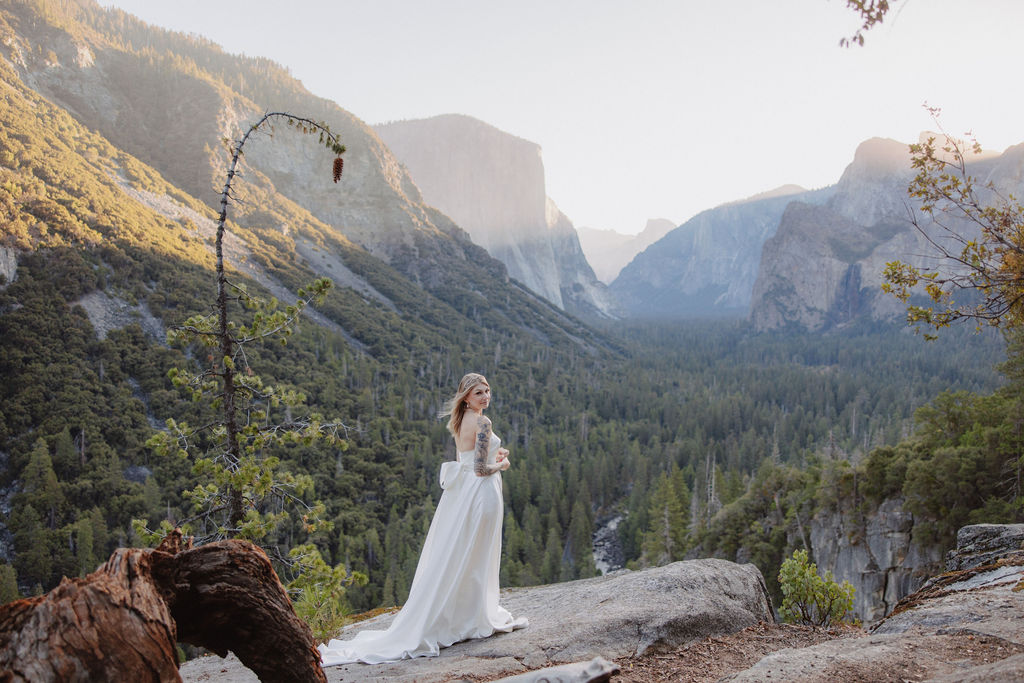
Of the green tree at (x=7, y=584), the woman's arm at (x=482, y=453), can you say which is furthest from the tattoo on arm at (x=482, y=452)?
the green tree at (x=7, y=584)

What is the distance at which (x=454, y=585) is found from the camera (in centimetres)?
643

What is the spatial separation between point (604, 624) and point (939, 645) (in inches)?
119

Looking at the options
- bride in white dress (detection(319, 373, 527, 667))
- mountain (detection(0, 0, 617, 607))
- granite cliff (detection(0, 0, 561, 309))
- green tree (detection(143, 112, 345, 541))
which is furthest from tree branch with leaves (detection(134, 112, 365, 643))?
granite cliff (detection(0, 0, 561, 309))

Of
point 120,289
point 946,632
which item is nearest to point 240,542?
point 946,632

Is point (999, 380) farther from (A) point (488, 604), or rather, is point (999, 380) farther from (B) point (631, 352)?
(A) point (488, 604)

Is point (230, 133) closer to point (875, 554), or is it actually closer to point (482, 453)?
point (875, 554)

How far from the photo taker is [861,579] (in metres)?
30.1

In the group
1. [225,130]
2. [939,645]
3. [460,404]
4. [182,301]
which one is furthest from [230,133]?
[939,645]

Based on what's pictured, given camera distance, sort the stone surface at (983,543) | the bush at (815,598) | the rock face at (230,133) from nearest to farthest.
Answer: the stone surface at (983,543), the bush at (815,598), the rock face at (230,133)

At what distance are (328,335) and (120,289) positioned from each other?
30706 mm

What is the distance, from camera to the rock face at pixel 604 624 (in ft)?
18.3

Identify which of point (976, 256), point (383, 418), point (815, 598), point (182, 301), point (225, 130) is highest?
point (225, 130)

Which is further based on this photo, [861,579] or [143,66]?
[143,66]

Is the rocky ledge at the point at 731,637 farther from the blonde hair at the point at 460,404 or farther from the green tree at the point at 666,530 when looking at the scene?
the green tree at the point at 666,530
